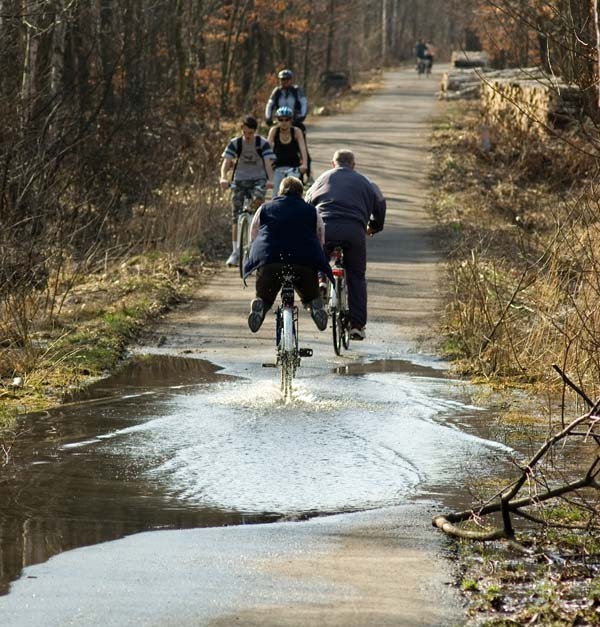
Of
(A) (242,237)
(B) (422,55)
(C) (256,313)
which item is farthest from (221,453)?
(B) (422,55)

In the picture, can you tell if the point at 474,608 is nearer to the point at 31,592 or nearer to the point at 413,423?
the point at 31,592

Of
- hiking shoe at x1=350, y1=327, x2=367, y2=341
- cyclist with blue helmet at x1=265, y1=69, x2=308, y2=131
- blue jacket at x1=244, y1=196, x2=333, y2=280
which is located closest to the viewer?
blue jacket at x1=244, y1=196, x2=333, y2=280

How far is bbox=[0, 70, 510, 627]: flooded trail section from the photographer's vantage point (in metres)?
6.21

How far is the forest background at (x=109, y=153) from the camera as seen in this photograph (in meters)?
12.5

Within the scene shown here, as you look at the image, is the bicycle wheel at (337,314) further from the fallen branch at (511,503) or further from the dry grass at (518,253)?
the fallen branch at (511,503)

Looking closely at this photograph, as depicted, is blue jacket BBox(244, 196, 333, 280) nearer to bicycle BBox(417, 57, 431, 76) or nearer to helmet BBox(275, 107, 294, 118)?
helmet BBox(275, 107, 294, 118)

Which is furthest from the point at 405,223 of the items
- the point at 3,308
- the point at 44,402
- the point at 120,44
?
the point at 44,402

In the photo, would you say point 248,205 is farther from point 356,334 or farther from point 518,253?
point 518,253

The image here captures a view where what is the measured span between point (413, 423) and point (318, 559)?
12.4 feet

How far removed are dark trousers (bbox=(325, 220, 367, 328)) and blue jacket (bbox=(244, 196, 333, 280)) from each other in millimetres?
1569

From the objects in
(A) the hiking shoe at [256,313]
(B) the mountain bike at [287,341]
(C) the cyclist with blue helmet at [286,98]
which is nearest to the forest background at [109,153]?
(A) the hiking shoe at [256,313]

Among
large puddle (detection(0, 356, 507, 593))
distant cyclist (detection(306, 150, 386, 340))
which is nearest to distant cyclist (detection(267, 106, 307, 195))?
distant cyclist (detection(306, 150, 386, 340))

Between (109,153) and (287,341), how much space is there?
46.3 ft

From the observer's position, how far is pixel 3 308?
43.4 ft
